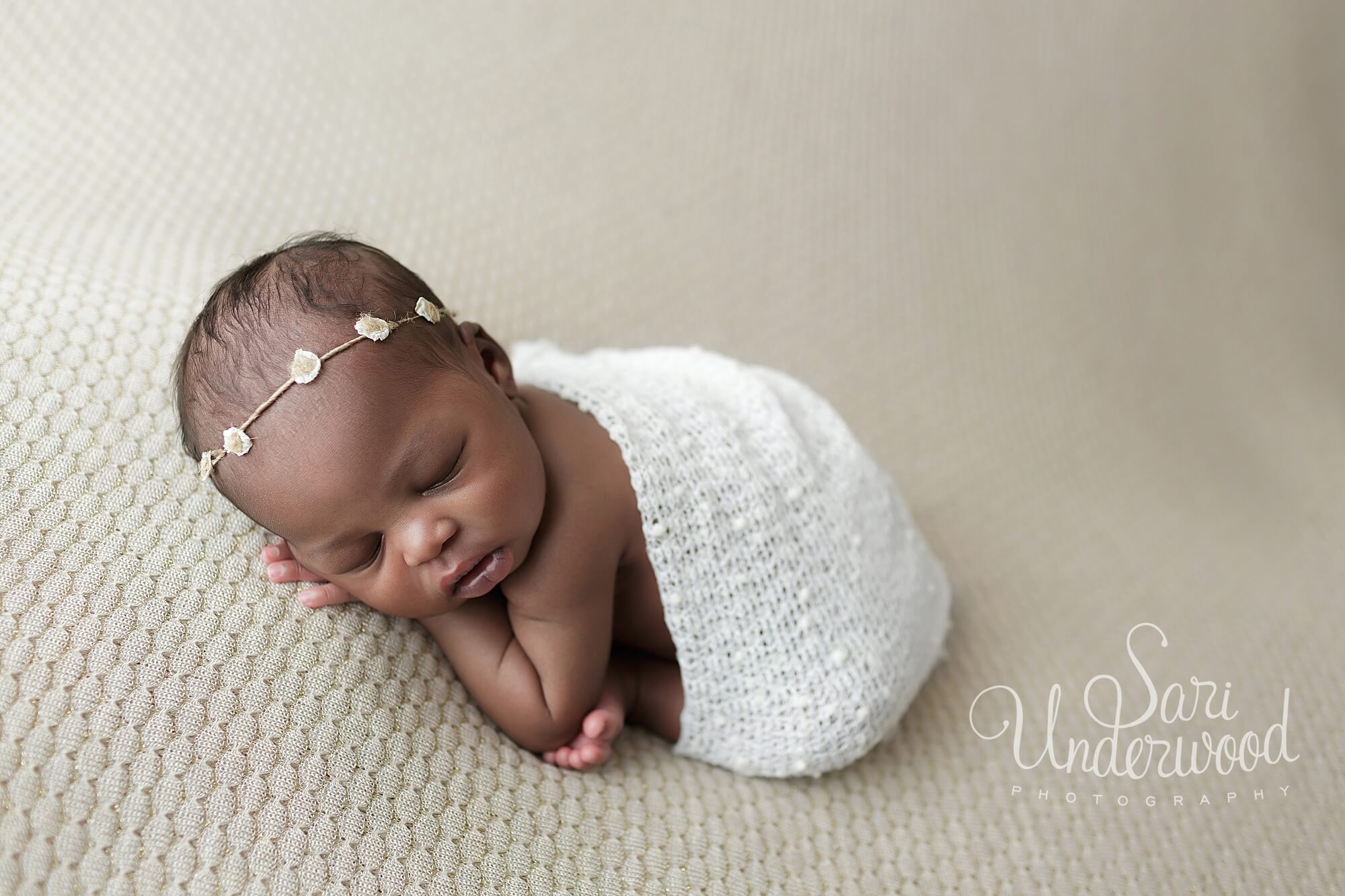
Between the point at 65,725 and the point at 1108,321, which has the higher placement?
the point at 65,725

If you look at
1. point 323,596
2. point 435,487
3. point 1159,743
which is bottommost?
point 1159,743

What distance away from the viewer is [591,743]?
1.12 meters

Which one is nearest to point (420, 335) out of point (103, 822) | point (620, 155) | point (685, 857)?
point (103, 822)

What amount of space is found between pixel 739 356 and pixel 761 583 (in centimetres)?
70

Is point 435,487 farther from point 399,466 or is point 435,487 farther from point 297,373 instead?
point 297,373

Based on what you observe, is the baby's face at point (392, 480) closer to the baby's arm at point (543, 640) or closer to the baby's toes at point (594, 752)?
the baby's arm at point (543, 640)

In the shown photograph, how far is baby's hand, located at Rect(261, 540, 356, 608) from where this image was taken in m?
1.00

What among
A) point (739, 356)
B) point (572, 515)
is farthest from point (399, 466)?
point (739, 356)

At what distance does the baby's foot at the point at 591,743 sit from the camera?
1.11 metres

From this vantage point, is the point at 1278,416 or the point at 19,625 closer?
the point at 19,625

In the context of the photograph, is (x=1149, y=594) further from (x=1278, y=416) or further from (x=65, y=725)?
(x=65, y=725)

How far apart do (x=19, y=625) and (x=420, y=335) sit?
1.46 feet

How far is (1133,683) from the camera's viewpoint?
4.86ft

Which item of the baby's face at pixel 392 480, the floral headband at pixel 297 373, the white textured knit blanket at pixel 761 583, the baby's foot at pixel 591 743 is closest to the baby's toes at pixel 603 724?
the baby's foot at pixel 591 743
